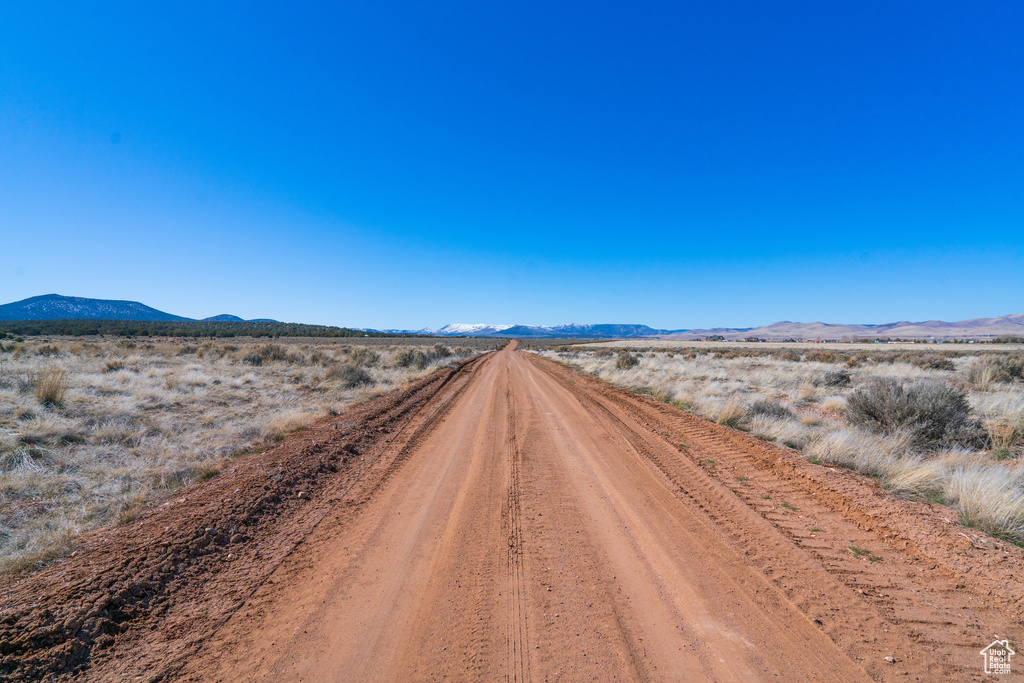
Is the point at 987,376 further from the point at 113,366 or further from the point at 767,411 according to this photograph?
the point at 113,366

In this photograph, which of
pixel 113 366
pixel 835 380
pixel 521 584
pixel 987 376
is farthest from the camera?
pixel 835 380

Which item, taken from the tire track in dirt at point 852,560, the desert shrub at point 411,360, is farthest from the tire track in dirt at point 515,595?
the desert shrub at point 411,360

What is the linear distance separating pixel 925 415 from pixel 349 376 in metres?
18.0

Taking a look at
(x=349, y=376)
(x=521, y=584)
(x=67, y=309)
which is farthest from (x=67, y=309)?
(x=521, y=584)

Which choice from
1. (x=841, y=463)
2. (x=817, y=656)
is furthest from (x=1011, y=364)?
(x=817, y=656)

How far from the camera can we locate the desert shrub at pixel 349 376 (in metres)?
16.0

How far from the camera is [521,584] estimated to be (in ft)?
12.0

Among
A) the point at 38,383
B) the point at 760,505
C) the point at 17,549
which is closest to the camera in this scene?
the point at 17,549

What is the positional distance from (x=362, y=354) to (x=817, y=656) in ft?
87.4

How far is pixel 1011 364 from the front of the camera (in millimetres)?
15797

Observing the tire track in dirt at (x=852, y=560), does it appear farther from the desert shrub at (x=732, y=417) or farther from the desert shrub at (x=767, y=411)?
the desert shrub at (x=767, y=411)

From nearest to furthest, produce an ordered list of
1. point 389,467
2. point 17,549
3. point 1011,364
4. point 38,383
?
point 17,549 < point 389,467 < point 38,383 < point 1011,364

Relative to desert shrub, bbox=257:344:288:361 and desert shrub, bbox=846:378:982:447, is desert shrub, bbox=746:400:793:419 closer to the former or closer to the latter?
desert shrub, bbox=846:378:982:447

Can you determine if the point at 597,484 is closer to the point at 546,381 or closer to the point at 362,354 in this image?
the point at 546,381
